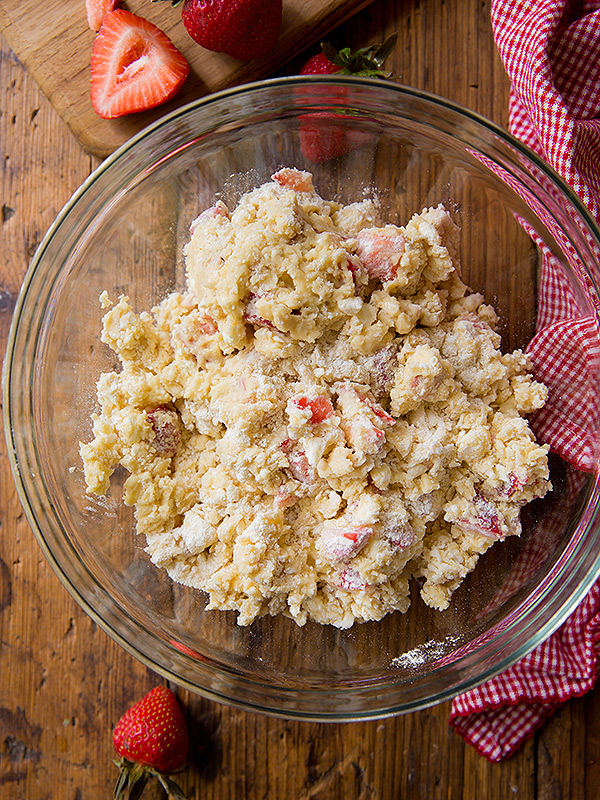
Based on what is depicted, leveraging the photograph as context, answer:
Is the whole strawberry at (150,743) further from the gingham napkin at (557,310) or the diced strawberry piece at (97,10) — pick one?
the diced strawberry piece at (97,10)

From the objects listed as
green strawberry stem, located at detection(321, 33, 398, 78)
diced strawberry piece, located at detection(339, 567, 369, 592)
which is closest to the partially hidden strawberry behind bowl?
green strawberry stem, located at detection(321, 33, 398, 78)

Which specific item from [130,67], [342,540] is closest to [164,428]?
[342,540]

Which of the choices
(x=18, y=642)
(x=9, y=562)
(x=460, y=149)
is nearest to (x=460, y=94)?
(x=460, y=149)

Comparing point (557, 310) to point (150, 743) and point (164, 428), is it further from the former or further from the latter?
point (150, 743)

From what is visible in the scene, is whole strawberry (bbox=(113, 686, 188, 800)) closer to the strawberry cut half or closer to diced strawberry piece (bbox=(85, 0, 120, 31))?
the strawberry cut half

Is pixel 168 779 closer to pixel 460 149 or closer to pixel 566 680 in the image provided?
pixel 566 680

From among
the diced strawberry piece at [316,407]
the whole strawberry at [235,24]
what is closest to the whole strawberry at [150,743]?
the diced strawberry piece at [316,407]
